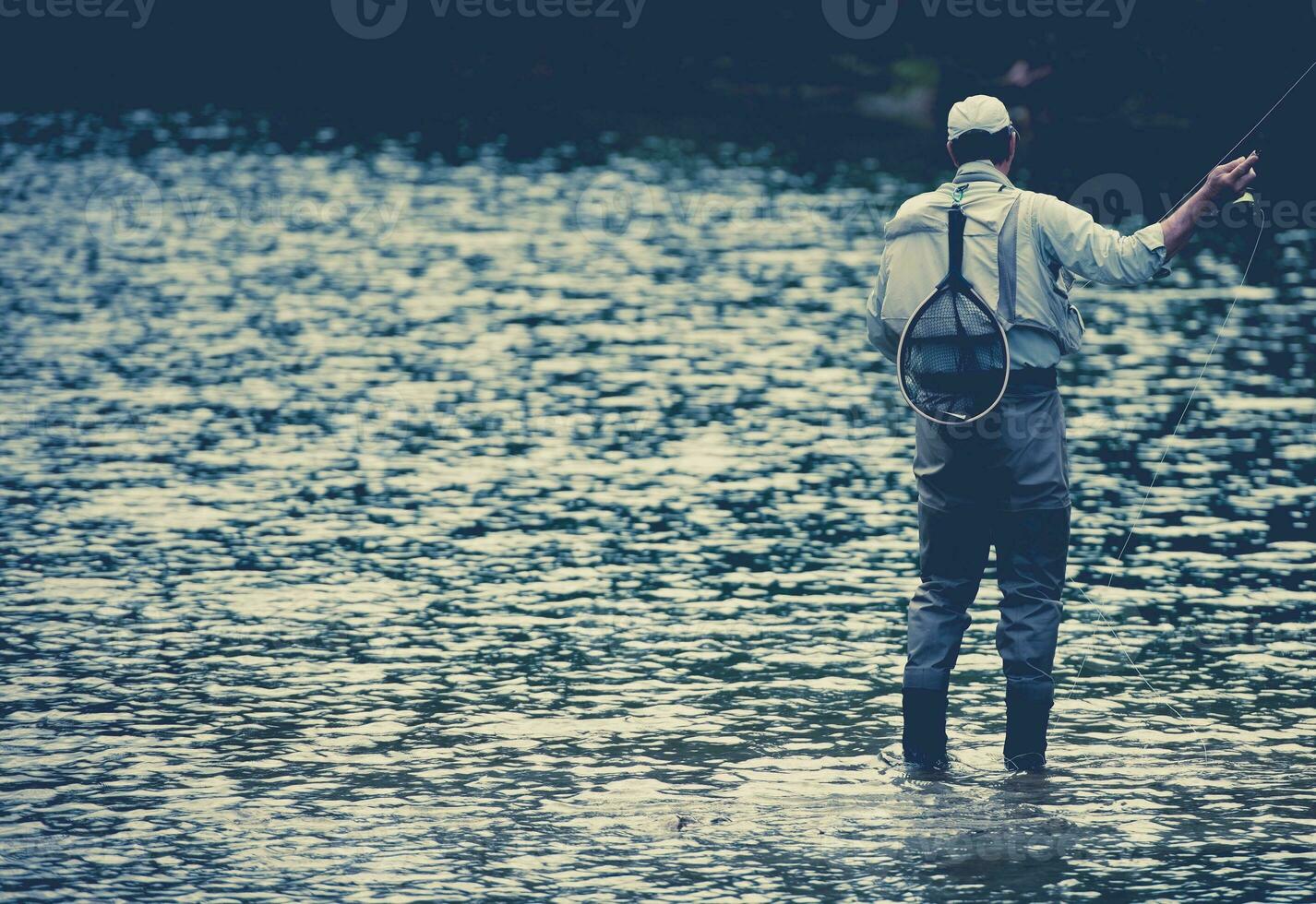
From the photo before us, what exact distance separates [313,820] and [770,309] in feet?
35.8

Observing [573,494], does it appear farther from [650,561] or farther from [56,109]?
[56,109]

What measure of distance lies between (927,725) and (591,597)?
2643 millimetres

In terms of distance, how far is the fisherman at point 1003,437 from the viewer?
6332mm

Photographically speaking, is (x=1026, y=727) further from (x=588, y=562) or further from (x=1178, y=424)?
(x=1178, y=424)

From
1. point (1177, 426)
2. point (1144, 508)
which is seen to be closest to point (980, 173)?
point (1144, 508)

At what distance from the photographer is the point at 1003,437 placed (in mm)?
6336

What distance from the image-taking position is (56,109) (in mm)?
35625

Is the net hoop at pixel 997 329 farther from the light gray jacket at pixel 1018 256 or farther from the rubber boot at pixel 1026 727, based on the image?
the rubber boot at pixel 1026 727

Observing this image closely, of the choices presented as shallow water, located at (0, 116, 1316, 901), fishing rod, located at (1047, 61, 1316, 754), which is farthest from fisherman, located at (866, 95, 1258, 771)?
shallow water, located at (0, 116, 1316, 901)

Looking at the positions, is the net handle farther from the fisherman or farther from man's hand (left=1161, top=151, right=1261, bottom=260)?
man's hand (left=1161, top=151, right=1261, bottom=260)

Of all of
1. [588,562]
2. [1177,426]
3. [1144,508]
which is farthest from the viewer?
[1177,426]

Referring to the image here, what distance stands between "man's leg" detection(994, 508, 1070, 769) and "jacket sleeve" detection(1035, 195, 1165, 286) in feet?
2.45

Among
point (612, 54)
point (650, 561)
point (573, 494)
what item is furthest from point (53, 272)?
point (612, 54)

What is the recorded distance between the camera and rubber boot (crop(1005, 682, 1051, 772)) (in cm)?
643
